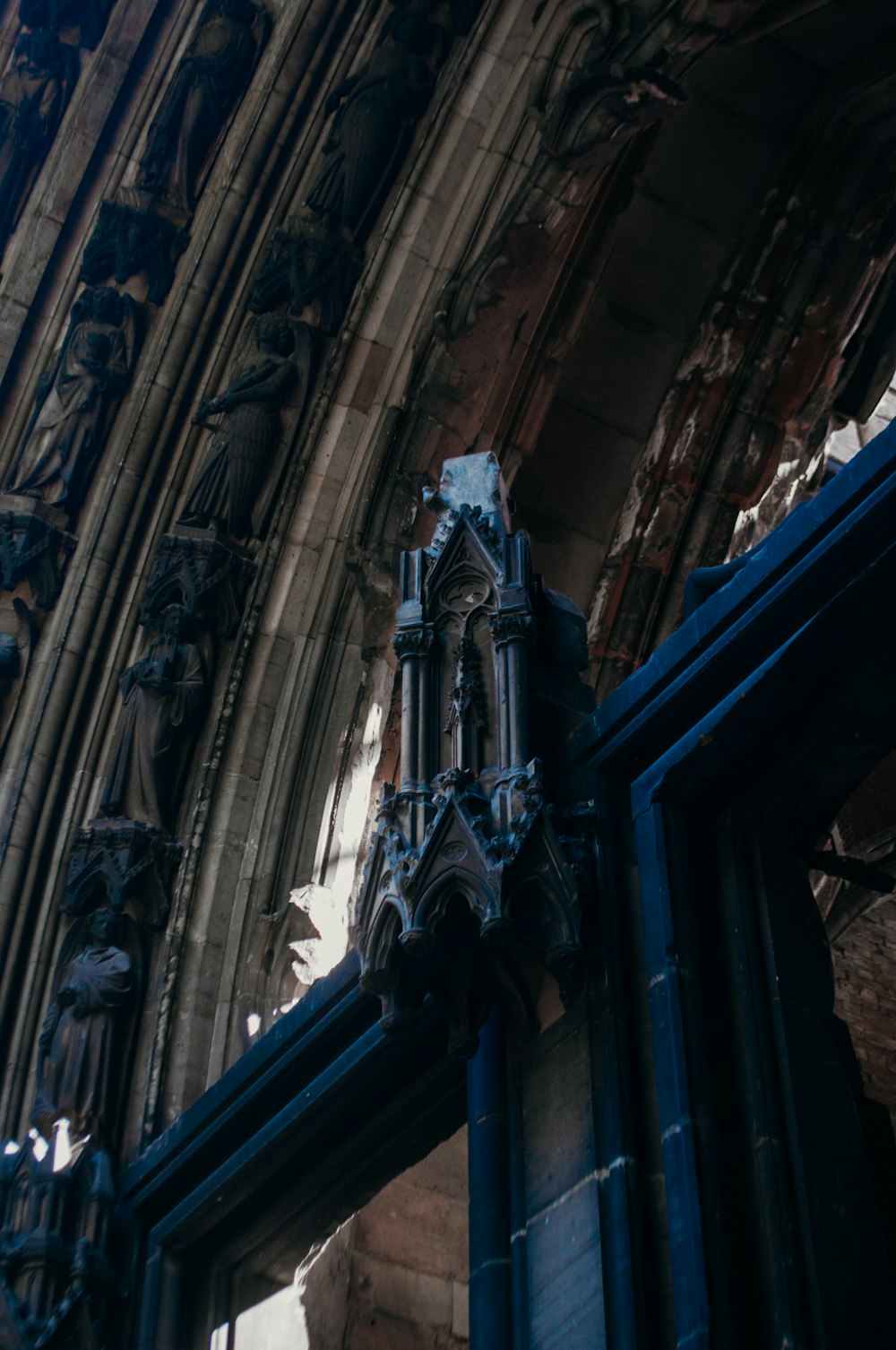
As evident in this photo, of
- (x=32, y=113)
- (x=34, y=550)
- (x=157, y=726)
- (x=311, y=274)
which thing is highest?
(x=32, y=113)

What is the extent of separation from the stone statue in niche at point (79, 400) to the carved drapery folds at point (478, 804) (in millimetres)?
3875

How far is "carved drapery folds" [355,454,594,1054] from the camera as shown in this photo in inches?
197

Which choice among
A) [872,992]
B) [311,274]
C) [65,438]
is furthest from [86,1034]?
[872,992]

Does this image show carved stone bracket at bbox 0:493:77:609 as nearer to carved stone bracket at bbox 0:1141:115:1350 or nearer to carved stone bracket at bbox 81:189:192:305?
carved stone bracket at bbox 81:189:192:305

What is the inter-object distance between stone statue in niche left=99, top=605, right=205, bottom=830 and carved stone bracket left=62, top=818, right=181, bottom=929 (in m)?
0.12

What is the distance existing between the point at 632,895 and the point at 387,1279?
3255mm

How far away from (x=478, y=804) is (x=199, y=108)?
18.8 ft

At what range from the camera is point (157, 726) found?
27.3ft

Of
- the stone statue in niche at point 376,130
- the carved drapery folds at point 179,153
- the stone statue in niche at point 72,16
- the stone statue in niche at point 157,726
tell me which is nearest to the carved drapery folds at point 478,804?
the stone statue in niche at point 157,726

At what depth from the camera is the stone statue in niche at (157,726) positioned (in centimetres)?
821

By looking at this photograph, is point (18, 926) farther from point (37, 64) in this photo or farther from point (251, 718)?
point (37, 64)

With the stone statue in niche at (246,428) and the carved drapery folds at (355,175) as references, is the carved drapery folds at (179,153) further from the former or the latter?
the stone statue in niche at (246,428)

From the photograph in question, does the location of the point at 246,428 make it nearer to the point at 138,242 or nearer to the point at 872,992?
the point at 138,242

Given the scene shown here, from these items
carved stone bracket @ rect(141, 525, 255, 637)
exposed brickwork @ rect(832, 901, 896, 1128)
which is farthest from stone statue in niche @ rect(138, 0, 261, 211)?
exposed brickwork @ rect(832, 901, 896, 1128)
